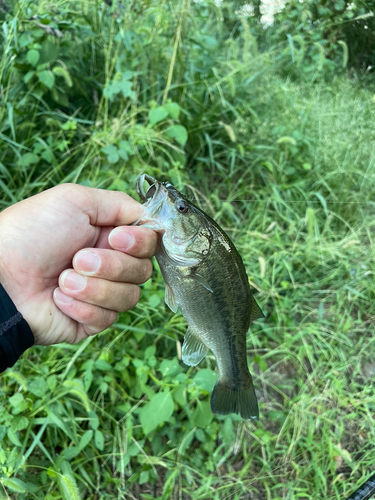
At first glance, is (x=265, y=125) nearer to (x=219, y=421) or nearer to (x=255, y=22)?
(x=255, y=22)

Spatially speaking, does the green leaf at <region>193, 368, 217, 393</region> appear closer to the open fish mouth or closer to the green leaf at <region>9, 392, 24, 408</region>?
the green leaf at <region>9, 392, 24, 408</region>

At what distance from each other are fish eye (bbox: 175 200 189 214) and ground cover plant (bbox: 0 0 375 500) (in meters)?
0.89

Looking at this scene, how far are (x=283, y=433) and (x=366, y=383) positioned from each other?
0.82 meters

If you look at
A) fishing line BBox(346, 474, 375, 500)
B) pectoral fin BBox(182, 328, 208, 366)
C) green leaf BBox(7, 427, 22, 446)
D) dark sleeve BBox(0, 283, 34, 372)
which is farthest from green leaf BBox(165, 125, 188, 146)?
fishing line BBox(346, 474, 375, 500)

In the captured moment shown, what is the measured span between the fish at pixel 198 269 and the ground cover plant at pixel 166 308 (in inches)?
24.2

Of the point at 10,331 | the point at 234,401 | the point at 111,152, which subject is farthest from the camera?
the point at 111,152

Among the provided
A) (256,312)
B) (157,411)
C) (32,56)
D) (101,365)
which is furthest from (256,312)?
(32,56)

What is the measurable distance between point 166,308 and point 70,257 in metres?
1.03

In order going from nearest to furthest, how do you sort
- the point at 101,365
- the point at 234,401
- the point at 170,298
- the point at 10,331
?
the point at 10,331 → the point at 170,298 → the point at 234,401 → the point at 101,365

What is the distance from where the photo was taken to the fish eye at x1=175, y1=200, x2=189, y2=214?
1203mm

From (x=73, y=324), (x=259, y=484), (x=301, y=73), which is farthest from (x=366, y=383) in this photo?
(x=301, y=73)

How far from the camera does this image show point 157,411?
165 centimetres

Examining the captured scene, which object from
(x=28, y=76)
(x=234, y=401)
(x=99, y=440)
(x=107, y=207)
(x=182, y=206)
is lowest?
(x=99, y=440)

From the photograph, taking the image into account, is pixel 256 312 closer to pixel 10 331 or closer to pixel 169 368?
pixel 169 368
